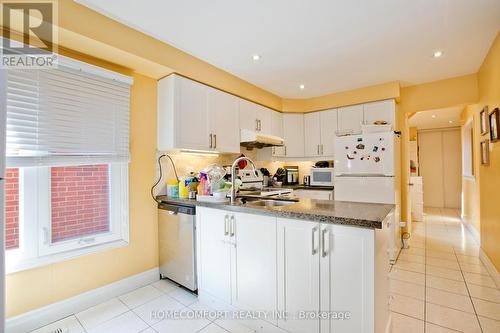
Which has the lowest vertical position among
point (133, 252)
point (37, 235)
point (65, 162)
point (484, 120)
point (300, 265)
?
point (133, 252)

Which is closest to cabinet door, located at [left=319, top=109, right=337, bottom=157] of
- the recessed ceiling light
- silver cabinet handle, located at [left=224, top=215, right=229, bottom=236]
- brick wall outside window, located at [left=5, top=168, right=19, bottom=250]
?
the recessed ceiling light

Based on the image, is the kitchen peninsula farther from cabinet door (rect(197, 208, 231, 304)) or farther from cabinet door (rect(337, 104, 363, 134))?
cabinet door (rect(337, 104, 363, 134))

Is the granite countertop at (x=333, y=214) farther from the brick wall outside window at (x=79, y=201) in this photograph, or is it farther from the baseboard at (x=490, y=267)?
the baseboard at (x=490, y=267)

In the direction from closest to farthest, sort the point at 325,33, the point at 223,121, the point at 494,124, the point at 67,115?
the point at 67,115, the point at 325,33, the point at 494,124, the point at 223,121

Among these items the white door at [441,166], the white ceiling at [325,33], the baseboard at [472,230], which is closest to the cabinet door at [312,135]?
the white ceiling at [325,33]

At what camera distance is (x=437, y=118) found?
18.7 feet

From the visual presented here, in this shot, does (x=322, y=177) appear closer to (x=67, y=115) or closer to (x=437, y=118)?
(x=67, y=115)

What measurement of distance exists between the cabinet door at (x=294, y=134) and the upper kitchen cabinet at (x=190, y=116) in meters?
1.55

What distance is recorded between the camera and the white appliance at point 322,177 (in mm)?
3908

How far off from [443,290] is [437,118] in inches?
192

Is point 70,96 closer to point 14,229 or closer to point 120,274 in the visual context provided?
point 14,229

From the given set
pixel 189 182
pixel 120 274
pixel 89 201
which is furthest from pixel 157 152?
pixel 120 274

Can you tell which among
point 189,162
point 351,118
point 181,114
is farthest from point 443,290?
point 181,114

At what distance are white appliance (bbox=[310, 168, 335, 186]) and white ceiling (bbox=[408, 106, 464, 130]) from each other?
2.75 metres
